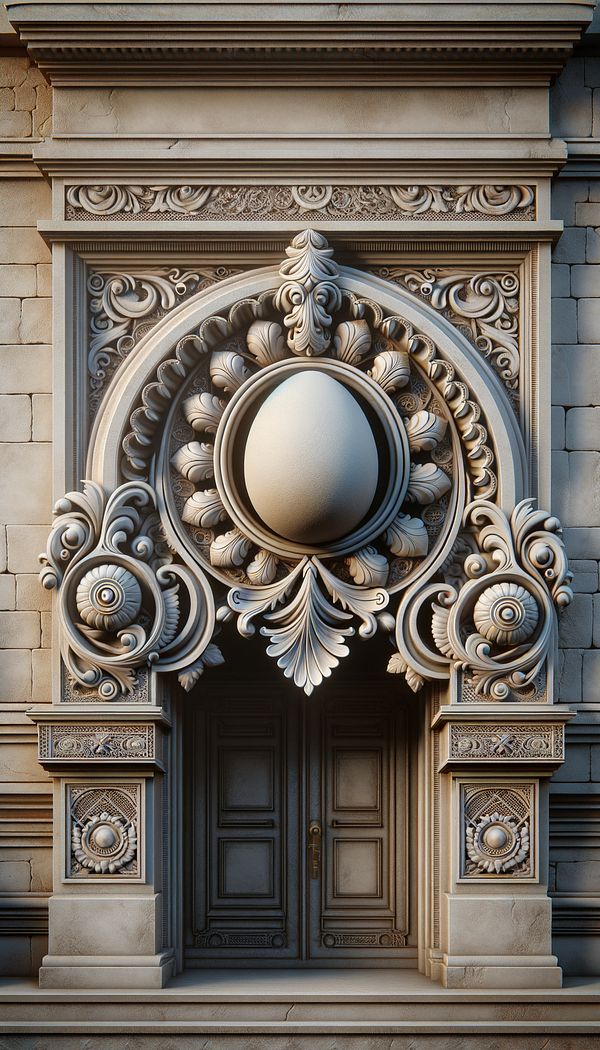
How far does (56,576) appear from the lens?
30.1 ft

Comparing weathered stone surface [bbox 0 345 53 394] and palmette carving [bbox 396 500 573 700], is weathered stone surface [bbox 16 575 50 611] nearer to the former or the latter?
weathered stone surface [bbox 0 345 53 394]

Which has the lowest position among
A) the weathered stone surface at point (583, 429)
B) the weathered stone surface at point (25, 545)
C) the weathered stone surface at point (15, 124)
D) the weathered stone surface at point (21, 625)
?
the weathered stone surface at point (21, 625)

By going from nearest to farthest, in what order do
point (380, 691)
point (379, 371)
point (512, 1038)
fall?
point (512, 1038), point (379, 371), point (380, 691)

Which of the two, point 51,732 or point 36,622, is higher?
point 36,622

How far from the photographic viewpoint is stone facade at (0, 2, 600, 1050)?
9109 millimetres

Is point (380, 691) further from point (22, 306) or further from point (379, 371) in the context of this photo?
point (22, 306)

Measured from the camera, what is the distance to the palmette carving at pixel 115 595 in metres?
9.09

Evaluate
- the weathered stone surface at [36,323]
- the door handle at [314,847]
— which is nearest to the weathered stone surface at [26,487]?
the weathered stone surface at [36,323]

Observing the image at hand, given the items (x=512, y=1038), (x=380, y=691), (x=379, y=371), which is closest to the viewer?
(x=512, y=1038)

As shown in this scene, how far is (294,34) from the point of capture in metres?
9.16

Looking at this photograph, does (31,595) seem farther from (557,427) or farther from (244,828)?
(557,427)

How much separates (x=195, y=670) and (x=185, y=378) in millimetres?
1837

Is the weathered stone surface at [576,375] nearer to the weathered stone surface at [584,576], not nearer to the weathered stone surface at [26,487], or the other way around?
the weathered stone surface at [584,576]

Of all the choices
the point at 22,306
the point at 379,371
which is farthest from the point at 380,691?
the point at 22,306
